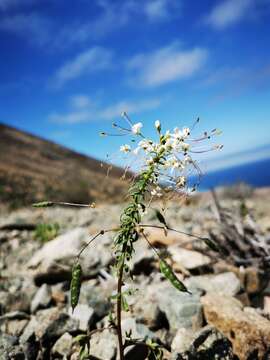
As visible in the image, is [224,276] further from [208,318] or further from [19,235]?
[19,235]

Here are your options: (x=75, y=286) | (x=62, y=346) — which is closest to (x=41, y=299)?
(x=62, y=346)

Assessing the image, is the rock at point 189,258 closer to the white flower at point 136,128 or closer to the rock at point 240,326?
the rock at point 240,326

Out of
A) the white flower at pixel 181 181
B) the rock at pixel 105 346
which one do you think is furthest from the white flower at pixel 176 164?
the rock at pixel 105 346

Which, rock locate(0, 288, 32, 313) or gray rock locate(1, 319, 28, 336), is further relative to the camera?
rock locate(0, 288, 32, 313)

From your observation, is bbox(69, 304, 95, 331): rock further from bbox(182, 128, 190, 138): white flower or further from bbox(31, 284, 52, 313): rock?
bbox(182, 128, 190, 138): white flower

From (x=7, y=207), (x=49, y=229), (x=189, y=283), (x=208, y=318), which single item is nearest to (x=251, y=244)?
(x=189, y=283)

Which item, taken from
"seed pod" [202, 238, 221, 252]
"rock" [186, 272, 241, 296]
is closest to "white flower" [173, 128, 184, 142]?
"seed pod" [202, 238, 221, 252]

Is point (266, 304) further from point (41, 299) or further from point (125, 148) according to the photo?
point (125, 148)
